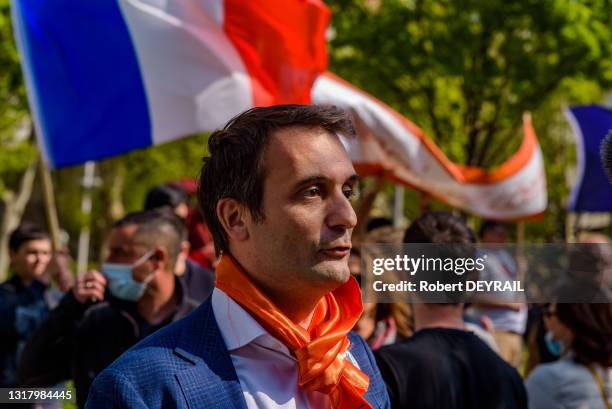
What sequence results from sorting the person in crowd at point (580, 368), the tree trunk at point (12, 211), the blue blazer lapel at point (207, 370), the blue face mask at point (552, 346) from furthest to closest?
the tree trunk at point (12, 211) < the blue face mask at point (552, 346) < the person in crowd at point (580, 368) < the blue blazer lapel at point (207, 370)

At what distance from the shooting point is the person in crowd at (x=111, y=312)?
4.77 m

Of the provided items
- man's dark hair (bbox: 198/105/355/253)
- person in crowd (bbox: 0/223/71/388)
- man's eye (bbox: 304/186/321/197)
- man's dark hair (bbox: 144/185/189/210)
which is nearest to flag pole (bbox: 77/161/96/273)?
person in crowd (bbox: 0/223/71/388)

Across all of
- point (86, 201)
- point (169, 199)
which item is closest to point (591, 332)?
point (169, 199)

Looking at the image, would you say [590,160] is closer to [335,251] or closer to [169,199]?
[169,199]

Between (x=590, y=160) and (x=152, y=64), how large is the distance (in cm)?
638

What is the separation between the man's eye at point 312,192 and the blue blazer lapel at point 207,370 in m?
0.41

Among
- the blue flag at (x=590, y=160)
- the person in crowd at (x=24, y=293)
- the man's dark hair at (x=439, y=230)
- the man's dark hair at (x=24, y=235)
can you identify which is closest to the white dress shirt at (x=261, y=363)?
the man's dark hair at (x=439, y=230)

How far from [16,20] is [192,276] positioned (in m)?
2.40

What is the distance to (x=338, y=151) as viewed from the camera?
250 cm

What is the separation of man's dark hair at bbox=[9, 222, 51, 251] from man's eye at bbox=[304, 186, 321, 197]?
5258 mm

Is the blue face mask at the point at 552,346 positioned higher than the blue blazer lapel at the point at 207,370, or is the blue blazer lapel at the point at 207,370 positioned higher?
the blue blazer lapel at the point at 207,370

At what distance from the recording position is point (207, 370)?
2371 mm

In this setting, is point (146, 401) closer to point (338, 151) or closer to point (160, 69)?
point (338, 151)

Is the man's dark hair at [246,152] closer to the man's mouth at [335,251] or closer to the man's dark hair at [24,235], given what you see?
the man's mouth at [335,251]
